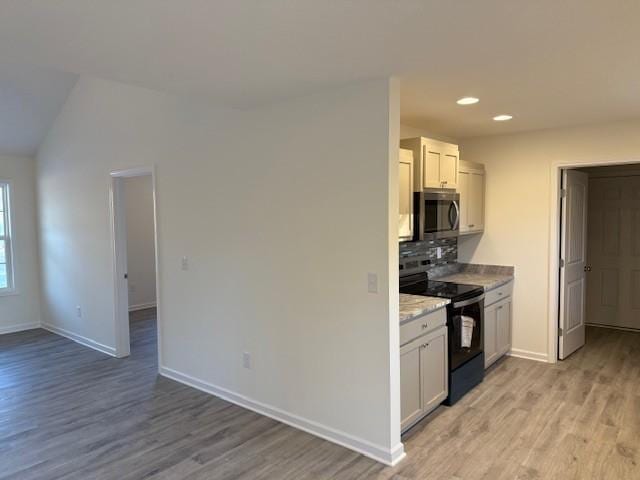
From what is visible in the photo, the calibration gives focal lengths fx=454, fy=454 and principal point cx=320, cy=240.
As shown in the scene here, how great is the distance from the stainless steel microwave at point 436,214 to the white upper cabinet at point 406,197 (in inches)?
3.4

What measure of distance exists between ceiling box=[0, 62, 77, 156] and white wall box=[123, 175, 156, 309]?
67.7 inches

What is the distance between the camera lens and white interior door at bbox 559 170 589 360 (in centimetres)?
470

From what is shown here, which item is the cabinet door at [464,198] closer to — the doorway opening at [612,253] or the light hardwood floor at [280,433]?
the light hardwood floor at [280,433]

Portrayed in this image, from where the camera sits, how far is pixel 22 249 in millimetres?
6305

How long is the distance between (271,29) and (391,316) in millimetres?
1762

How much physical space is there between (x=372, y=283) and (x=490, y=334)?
2.09m

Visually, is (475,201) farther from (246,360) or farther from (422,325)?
(246,360)

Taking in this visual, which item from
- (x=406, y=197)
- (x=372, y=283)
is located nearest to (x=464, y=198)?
(x=406, y=197)

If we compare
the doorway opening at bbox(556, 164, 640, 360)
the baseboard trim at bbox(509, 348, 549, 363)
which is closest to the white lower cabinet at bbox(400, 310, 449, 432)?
the baseboard trim at bbox(509, 348, 549, 363)

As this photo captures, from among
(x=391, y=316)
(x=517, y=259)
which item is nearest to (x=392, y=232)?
(x=391, y=316)

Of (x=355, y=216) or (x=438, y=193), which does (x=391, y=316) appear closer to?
(x=355, y=216)

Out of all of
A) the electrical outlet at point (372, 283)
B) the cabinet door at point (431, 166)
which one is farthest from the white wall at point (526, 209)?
the electrical outlet at point (372, 283)

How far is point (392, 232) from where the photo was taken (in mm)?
2818

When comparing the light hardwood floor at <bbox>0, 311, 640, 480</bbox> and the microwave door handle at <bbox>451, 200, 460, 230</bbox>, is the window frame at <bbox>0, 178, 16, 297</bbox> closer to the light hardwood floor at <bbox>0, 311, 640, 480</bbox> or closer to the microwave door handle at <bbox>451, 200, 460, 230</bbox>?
the light hardwood floor at <bbox>0, 311, 640, 480</bbox>
